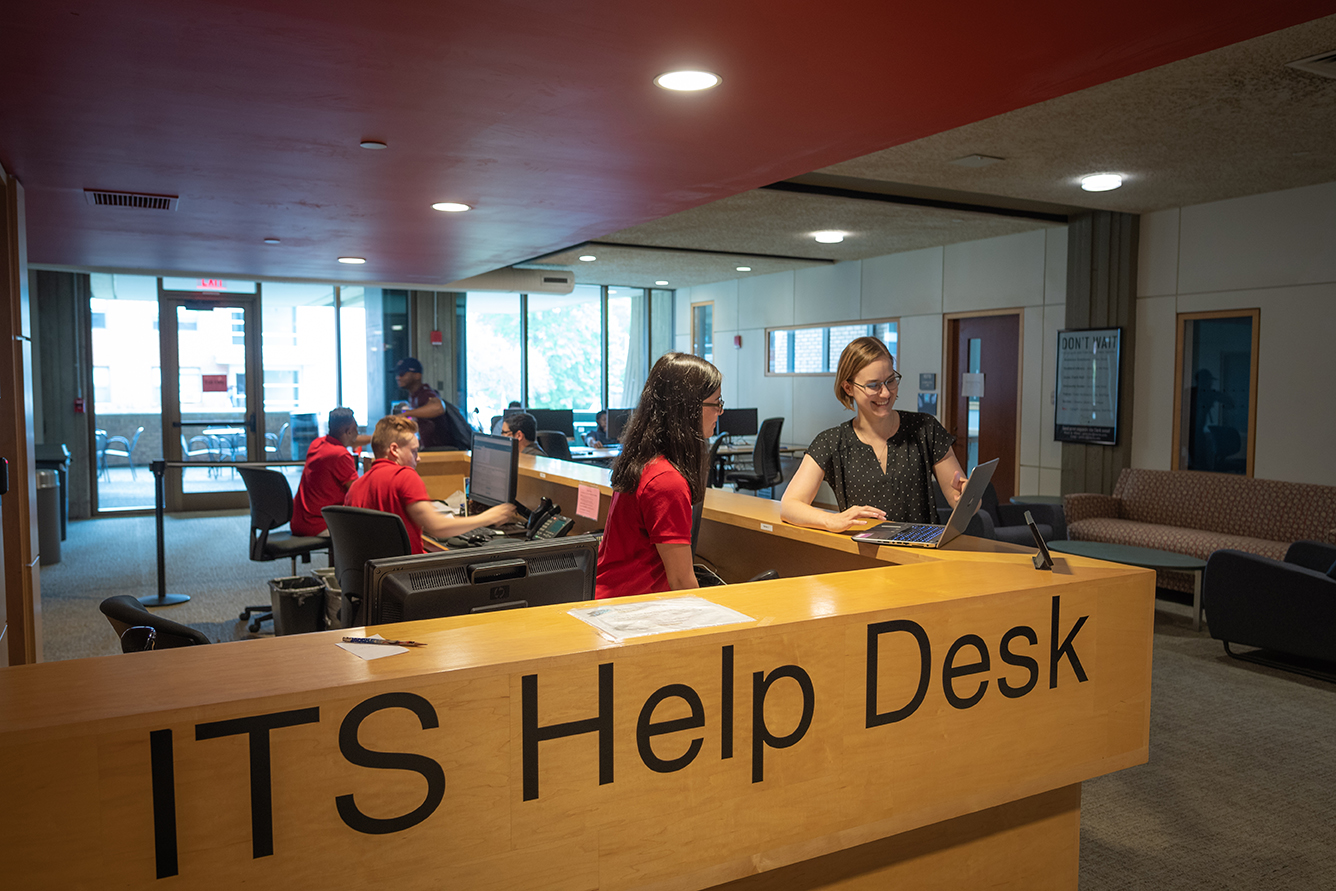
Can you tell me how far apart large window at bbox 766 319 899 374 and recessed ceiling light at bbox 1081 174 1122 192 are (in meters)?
3.39

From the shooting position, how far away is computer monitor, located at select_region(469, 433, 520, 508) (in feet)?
13.3

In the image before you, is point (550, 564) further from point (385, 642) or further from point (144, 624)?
point (144, 624)

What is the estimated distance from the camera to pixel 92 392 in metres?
9.40

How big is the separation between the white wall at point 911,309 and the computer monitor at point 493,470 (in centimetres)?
535

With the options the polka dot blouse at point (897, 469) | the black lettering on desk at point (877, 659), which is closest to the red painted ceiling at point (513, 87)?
the polka dot blouse at point (897, 469)

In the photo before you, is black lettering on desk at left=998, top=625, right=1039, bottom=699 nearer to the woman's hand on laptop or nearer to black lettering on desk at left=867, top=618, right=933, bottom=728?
black lettering on desk at left=867, top=618, right=933, bottom=728

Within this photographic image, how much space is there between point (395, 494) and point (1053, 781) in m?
2.62

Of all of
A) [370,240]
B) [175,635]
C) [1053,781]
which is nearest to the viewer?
[1053,781]

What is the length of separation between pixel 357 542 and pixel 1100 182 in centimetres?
509

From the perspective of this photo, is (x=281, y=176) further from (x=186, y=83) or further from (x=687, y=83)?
(x=687, y=83)

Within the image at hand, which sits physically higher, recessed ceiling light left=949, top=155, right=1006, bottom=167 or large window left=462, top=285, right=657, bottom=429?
recessed ceiling light left=949, top=155, right=1006, bottom=167

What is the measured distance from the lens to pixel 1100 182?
569 cm

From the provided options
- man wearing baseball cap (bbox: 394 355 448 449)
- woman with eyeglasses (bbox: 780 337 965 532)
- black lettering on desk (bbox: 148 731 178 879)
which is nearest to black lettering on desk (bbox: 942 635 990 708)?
woman with eyeglasses (bbox: 780 337 965 532)

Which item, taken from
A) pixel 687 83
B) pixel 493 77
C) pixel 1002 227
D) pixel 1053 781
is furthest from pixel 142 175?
pixel 1002 227
